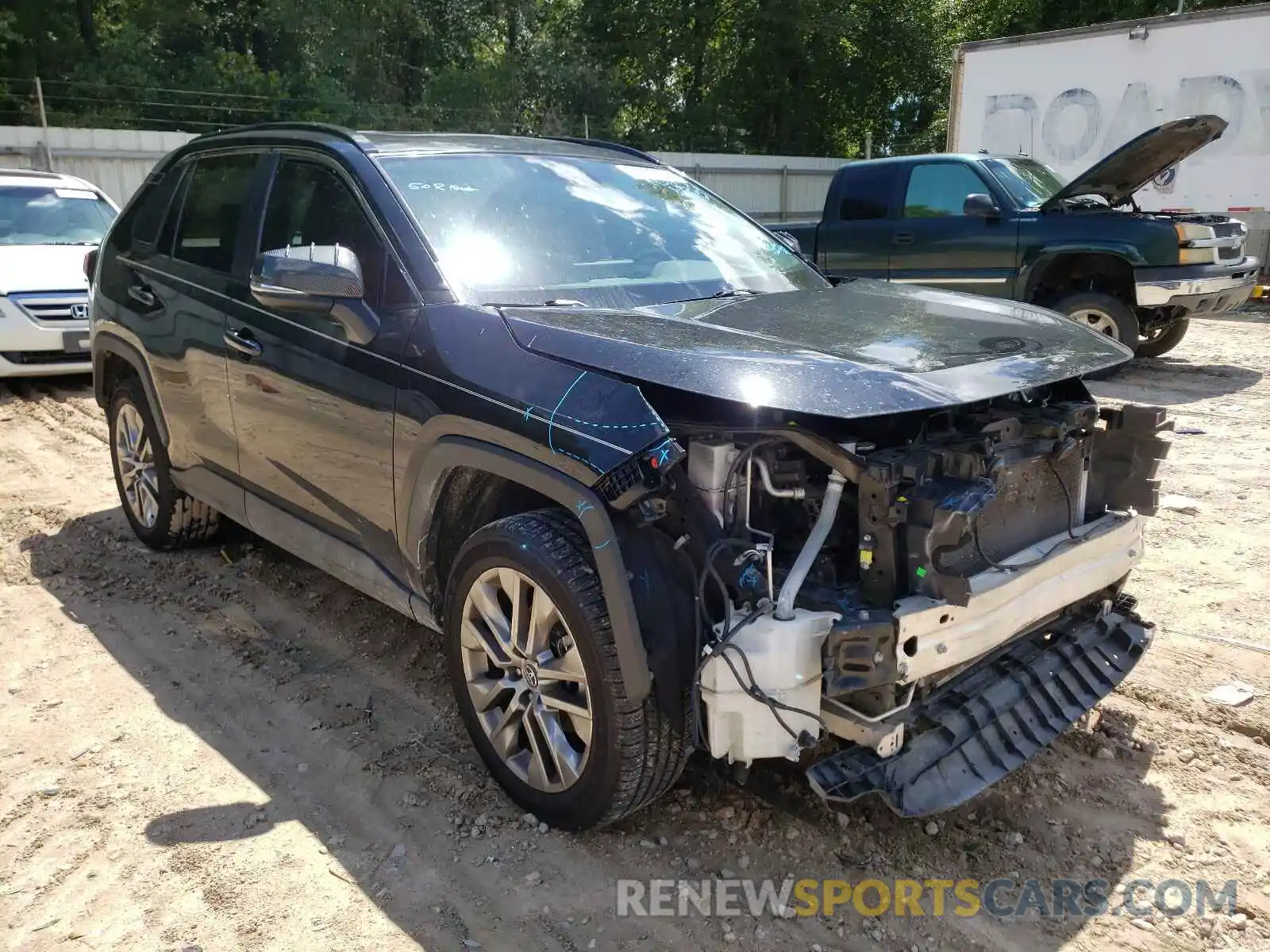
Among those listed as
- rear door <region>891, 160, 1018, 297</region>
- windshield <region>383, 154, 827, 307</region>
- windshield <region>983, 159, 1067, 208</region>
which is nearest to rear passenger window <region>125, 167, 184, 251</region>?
windshield <region>383, 154, 827, 307</region>

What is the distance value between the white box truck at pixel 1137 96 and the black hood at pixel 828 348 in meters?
10.5

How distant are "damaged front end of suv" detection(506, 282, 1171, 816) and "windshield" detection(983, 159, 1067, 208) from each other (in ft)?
23.1

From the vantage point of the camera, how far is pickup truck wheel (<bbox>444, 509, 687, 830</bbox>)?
2.66 m

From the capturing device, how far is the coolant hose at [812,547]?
8.11ft

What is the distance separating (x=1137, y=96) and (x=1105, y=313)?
5854 mm

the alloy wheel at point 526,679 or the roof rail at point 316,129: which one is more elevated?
the roof rail at point 316,129


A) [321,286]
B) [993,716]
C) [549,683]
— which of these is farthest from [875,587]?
[321,286]

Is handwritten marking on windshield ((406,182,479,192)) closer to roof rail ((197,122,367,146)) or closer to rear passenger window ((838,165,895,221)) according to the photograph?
roof rail ((197,122,367,146))

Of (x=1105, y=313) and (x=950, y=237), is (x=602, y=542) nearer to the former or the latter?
(x=1105, y=313)

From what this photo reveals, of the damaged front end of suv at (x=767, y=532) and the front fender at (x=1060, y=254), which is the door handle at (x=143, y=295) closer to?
the damaged front end of suv at (x=767, y=532)

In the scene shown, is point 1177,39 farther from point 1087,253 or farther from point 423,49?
point 423,49

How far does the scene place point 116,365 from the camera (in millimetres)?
5195

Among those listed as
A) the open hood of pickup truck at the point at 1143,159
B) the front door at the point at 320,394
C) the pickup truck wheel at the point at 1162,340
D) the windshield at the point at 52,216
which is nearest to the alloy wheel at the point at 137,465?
the front door at the point at 320,394

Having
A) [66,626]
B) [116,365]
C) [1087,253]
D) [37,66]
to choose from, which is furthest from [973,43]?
[37,66]
